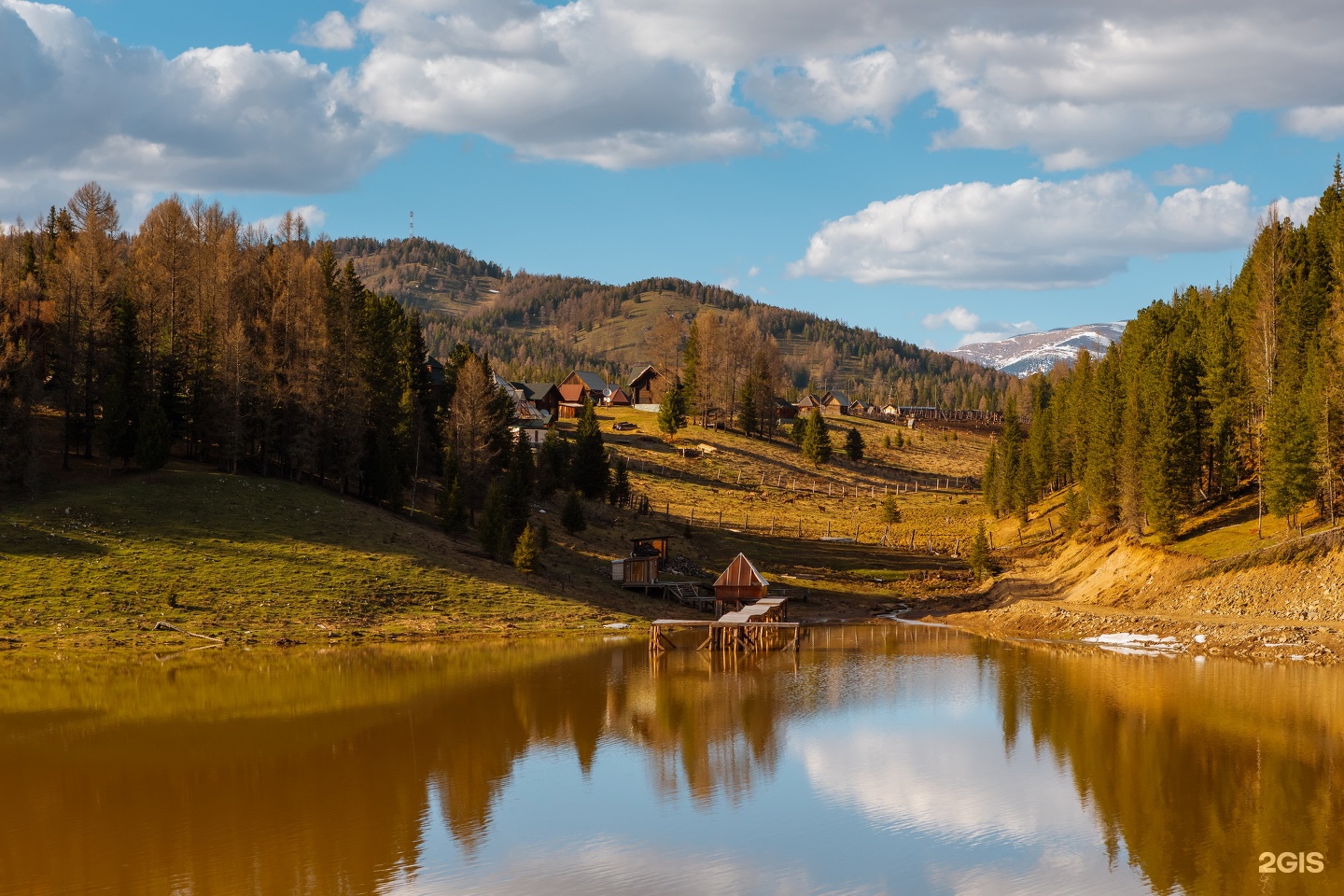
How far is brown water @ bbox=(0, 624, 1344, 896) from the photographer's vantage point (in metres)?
22.8

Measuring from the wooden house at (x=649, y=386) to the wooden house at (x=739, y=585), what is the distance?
9183 centimetres

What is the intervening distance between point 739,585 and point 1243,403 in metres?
34.4

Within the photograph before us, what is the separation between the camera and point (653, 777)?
31.3m

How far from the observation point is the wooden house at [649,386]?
6275 inches

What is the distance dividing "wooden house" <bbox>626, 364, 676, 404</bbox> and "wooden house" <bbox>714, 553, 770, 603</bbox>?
91.8m

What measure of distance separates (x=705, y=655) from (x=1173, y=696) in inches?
843

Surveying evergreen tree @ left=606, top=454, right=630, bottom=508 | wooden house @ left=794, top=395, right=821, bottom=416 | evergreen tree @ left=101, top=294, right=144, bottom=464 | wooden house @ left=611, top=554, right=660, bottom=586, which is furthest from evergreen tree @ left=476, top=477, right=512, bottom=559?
wooden house @ left=794, top=395, right=821, bottom=416

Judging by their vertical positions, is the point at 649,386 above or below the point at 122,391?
above

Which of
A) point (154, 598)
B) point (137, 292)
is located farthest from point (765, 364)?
point (154, 598)

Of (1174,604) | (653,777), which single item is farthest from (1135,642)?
(653,777)

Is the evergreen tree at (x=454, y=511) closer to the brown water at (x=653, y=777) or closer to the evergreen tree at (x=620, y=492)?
the brown water at (x=653, y=777)

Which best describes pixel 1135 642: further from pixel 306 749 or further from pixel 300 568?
pixel 300 568

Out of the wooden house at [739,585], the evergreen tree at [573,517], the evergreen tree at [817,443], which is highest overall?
the evergreen tree at [817,443]

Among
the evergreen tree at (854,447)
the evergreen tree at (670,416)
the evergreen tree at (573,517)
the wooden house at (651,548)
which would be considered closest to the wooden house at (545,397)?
the evergreen tree at (670,416)
